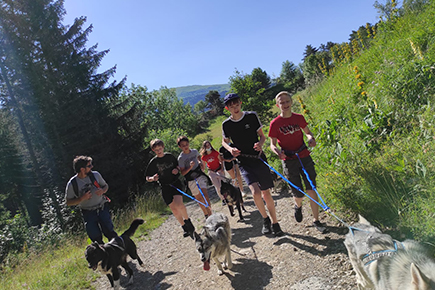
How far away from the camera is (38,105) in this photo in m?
14.0

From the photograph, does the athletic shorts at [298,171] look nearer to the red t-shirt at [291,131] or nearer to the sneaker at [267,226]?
the red t-shirt at [291,131]

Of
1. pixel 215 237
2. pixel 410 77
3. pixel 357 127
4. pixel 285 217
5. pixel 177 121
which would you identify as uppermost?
pixel 177 121

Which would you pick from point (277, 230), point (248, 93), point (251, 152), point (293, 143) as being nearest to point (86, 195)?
point (251, 152)

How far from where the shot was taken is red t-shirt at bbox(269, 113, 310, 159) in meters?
4.20

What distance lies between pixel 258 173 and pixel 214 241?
1.32 metres

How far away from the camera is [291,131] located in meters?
4.19

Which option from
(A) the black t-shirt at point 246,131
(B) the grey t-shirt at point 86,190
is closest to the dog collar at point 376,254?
(A) the black t-shirt at point 246,131

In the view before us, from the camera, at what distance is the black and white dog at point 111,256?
443 centimetres

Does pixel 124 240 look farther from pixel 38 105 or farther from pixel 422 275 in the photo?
pixel 38 105

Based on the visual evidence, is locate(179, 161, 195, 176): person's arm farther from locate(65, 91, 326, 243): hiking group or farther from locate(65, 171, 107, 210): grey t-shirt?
locate(65, 171, 107, 210): grey t-shirt

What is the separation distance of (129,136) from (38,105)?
4.84 m

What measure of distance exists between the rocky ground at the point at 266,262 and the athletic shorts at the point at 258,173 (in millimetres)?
1039

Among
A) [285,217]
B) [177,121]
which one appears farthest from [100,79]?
[177,121]

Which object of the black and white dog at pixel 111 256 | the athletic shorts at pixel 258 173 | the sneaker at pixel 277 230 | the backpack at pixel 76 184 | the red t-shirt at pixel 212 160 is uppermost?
the backpack at pixel 76 184
